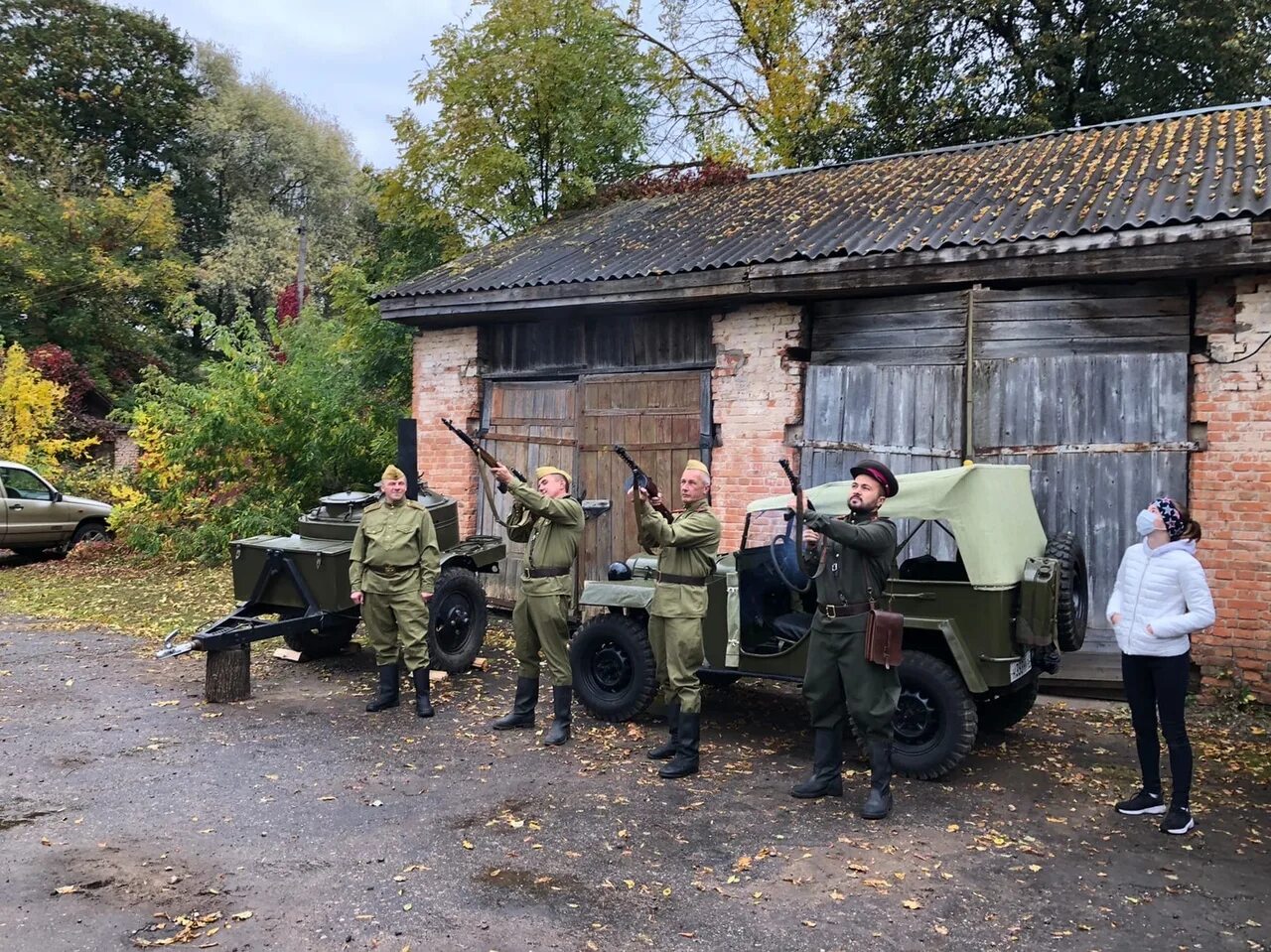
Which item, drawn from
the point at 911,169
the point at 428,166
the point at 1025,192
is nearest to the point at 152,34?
the point at 428,166

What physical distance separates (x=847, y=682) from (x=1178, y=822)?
5.49ft

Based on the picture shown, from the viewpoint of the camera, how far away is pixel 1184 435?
6.89 m

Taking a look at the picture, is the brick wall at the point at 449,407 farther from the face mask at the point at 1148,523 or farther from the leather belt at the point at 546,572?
the face mask at the point at 1148,523

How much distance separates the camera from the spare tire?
18.0ft

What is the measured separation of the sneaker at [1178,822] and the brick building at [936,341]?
8.27 ft

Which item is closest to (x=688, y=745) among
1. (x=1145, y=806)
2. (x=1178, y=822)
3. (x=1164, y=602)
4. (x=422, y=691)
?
(x=422, y=691)

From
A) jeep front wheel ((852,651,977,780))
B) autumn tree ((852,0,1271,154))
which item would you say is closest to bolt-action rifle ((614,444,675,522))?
jeep front wheel ((852,651,977,780))

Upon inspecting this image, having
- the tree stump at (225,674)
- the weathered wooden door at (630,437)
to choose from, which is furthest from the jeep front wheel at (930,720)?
the tree stump at (225,674)

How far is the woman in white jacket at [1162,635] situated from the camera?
4.62 metres

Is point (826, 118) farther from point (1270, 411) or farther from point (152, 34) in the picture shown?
point (152, 34)

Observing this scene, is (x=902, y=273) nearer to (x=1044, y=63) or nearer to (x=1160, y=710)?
(x=1160, y=710)

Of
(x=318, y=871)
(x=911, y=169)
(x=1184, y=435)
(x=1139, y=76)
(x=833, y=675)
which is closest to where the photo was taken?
(x=318, y=871)

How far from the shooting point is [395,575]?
6.66 meters

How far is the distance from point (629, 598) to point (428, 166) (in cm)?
1275
